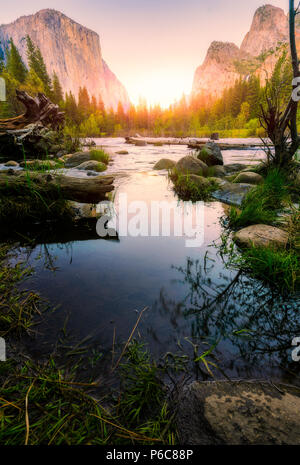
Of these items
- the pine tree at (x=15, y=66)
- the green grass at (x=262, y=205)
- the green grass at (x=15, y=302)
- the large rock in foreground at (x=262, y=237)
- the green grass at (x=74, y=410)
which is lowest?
the green grass at (x=74, y=410)

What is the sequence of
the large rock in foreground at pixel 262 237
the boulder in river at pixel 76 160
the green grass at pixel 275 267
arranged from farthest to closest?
the boulder in river at pixel 76 160, the large rock in foreground at pixel 262 237, the green grass at pixel 275 267

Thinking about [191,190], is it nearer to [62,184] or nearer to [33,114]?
[62,184]

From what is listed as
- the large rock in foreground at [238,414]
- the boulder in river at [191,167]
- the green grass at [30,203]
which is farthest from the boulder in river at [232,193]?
the large rock in foreground at [238,414]

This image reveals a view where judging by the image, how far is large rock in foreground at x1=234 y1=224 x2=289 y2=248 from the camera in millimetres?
2967

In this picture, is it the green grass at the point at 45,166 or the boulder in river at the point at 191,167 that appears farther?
the boulder in river at the point at 191,167

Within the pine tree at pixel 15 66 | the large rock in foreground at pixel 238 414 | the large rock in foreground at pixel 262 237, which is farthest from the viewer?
the pine tree at pixel 15 66

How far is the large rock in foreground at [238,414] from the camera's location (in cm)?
111

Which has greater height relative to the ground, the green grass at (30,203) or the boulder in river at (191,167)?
the boulder in river at (191,167)

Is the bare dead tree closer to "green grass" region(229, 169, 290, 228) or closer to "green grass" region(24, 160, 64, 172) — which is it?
"green grass" region(229, 169, 290, 228)

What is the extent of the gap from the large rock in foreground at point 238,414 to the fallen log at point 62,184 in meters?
3.84

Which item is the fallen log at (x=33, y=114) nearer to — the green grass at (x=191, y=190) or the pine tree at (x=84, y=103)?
the green grass at (x=191, y=190)

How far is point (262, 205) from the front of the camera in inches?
168

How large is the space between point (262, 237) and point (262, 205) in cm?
149
